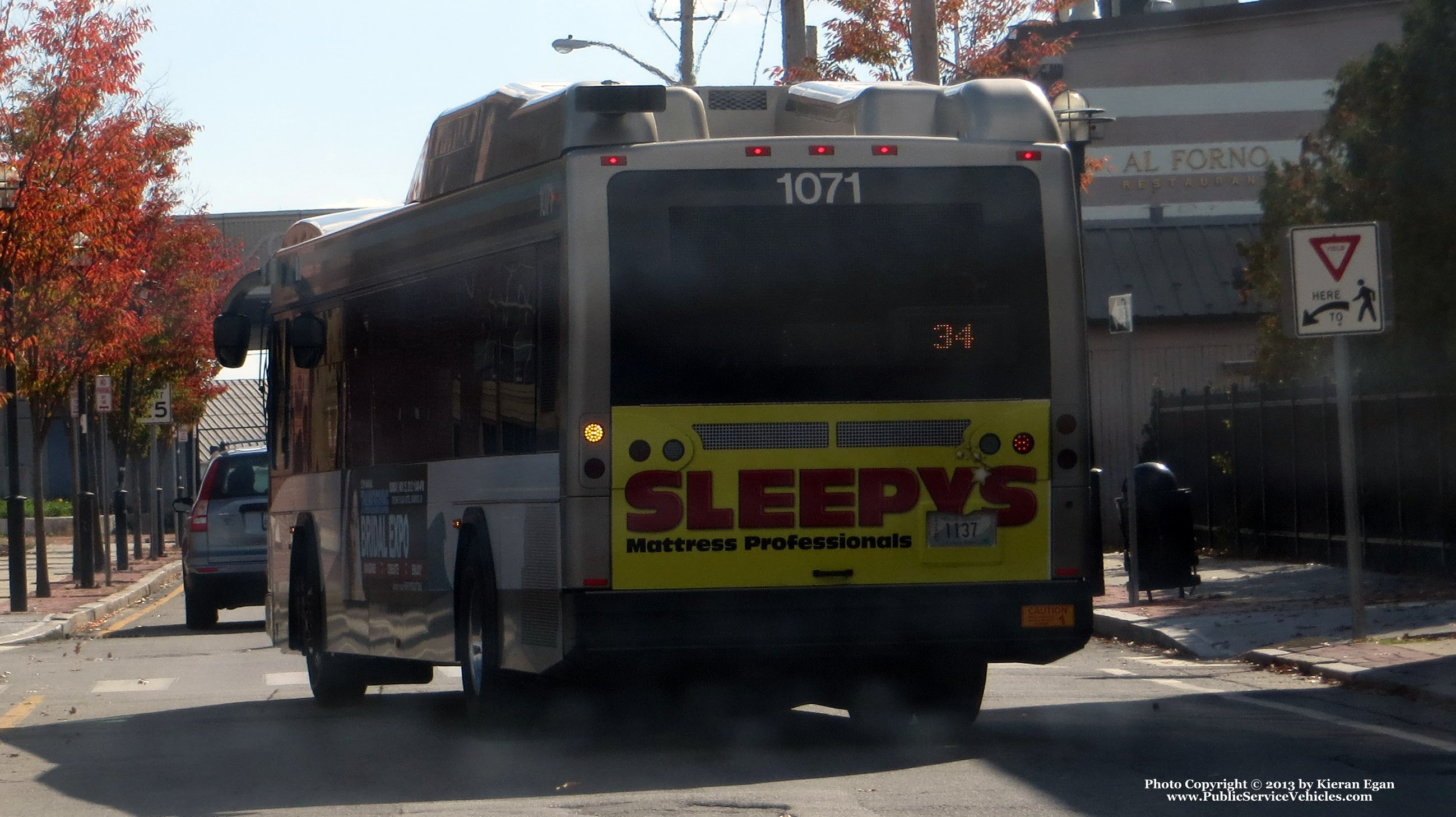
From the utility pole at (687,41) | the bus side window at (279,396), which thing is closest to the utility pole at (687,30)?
the utility pole at (687,41)

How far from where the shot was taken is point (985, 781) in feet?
28.0

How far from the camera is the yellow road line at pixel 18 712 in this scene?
12102mm

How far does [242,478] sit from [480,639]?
11.2 metres

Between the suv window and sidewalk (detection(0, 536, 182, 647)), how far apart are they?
200cm

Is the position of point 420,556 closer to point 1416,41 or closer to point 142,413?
point 1416,41

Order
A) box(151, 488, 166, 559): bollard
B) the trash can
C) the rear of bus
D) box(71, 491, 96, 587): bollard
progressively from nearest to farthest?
the rear of bus
the trash can
box(71, 491, 96, 587): bollard
box(151, 488, 166, 559): bollard

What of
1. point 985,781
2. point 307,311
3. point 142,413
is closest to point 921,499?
point 985,781

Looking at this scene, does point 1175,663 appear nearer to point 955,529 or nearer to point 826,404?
point 955,529

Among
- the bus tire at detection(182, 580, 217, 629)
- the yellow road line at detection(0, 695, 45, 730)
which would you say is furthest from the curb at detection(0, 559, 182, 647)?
the yellow road line at detection(0, 695, 45, 730)

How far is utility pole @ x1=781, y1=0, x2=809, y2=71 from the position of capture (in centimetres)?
2367

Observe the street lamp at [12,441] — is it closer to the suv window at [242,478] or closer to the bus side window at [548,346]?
the suv window at [242,478]

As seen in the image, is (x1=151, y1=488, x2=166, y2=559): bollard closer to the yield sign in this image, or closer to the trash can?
the trash can

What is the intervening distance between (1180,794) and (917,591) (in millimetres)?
1684

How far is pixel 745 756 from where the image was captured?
951 centimetres
